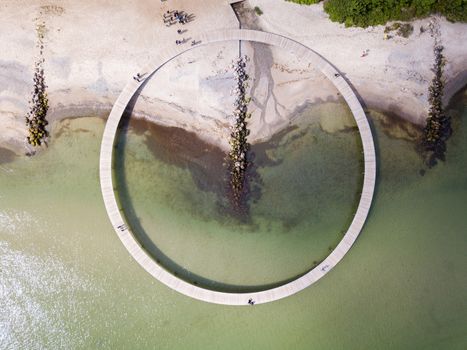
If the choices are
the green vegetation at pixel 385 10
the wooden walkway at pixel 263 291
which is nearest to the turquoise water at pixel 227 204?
the wooden walkway at pixel 263 291

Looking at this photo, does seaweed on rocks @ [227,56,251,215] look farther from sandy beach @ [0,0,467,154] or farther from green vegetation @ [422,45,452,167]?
green vegetation @ [422,45,452,167]

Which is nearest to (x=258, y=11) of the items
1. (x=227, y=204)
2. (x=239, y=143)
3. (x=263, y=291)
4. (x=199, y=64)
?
(x=199, y=64)

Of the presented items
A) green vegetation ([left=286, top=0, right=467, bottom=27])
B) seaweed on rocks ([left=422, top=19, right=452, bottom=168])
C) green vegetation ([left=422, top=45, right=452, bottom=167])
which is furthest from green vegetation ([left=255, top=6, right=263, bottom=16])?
green vegetation ([left=422, top=45, right=452, bottom=167])

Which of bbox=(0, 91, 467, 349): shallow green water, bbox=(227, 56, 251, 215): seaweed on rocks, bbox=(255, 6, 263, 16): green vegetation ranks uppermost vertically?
bbox=(255, 6, 263, 16): green vegetation

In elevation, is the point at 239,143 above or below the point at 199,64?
below

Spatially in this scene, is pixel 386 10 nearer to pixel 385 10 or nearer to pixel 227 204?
pixel 385 10

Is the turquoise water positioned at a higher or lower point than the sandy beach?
lower
